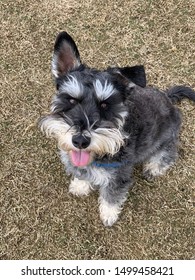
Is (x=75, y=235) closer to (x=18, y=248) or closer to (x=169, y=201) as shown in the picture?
(x=18, y=248)

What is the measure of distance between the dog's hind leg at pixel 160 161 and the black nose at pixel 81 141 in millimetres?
1407

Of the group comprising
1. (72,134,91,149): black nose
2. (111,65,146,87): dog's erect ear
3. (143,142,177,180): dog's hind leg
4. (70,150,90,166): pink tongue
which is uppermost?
(111,65,146,87): dog's erect ear

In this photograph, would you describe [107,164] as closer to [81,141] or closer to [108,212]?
[81,141]

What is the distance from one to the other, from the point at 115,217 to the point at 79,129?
1.55m

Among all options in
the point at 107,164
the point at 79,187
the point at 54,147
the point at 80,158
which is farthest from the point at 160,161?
the point at 80,158

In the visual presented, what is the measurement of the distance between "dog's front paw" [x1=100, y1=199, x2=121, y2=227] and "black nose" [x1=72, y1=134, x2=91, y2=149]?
1213 mm

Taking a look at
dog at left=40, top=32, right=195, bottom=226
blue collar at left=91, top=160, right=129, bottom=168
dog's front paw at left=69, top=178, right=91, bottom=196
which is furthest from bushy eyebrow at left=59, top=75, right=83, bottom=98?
dog's front paw at left=69, top=178, right=91, bottom=196

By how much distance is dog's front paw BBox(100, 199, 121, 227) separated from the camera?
4.13 metres

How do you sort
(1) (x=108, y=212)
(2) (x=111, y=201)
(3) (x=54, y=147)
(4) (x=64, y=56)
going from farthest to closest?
1. (3) (x=54, y=147)
2. (1) (x=108, y=212)
3. (2) (x=111, y=201)
4. (4) (x=64, y=56)

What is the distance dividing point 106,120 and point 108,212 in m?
1.40

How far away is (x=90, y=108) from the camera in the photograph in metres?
3.06

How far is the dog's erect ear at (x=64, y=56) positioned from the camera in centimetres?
318

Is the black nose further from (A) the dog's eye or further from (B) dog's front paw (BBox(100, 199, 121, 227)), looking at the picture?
(B) dog's front paw (BBox(100, 199, 121, 227))

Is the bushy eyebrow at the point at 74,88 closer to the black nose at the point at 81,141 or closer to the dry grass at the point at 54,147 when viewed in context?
the black nose at the point at 81,141
